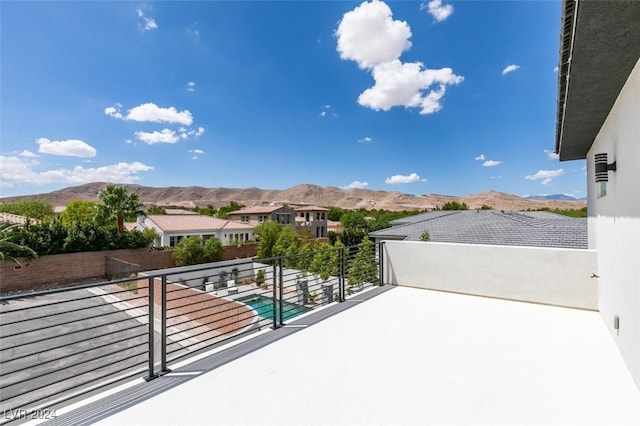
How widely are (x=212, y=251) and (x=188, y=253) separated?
173 cm

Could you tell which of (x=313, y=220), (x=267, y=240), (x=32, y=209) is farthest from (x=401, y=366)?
(x=32, y=209)

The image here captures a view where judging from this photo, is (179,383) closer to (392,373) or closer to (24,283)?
(392,373)

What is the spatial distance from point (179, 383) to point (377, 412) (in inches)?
62.4

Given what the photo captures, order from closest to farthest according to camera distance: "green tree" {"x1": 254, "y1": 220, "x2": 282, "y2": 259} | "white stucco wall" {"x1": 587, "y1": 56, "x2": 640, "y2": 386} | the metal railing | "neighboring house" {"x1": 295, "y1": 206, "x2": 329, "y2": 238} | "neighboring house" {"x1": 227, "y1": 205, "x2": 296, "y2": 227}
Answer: the metal railing
"white stucco wall" {"x1": 587, "y1": 56, "x2": 640, "y2": 386}
"green tree" {"x1": 254, "y1": 220, "x2": 282, "y2": 259}
"neighboring house" {"x1": 227, "y1": 205, "x2": 296, "y2": 227}
"neighboring house" {"x1": 295, "y1": 206, "x2": 329, "y2": 238}

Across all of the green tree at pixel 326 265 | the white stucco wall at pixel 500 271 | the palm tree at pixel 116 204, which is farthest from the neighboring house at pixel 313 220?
the white stucco wall at pixel 500 271

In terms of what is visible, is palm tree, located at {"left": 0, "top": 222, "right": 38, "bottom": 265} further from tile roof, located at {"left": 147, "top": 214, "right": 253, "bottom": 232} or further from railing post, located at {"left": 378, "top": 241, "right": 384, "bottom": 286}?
railing post, located at {"left": 378, "top": 241, "right": 384, "bottom": 286}

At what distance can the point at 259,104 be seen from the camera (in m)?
30.7

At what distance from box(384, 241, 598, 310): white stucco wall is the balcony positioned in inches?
A: 0.8

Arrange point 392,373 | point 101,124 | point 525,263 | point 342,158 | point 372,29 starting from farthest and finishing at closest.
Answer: point 342,158 < point 101,124 < point 372,29 < point 525,263 < point 392,373

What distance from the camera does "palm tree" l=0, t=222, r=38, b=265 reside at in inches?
645

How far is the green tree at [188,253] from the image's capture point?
22375mm

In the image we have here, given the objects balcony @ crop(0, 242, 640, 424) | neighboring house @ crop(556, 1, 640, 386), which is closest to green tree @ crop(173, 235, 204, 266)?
balcony @ crop(0, 242, 640, 424)

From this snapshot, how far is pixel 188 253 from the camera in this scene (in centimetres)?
2241

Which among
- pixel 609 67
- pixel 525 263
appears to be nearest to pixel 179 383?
pixel 609 67
